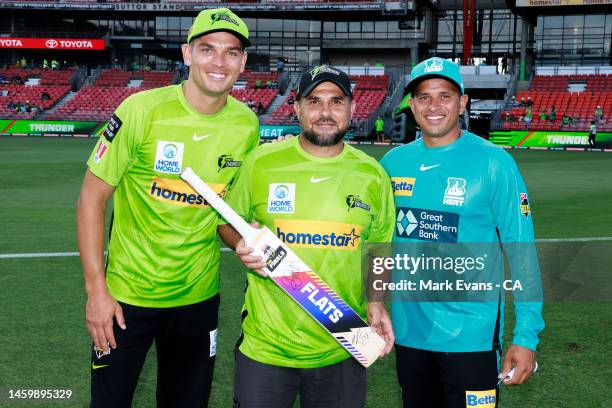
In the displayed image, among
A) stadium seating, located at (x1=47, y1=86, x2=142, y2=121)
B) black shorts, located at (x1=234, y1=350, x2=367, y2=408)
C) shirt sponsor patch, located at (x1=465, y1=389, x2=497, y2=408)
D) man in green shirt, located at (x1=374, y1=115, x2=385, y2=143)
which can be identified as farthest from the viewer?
stadium seating, located at (x1=47, y1=86, x2=142, y2=121)

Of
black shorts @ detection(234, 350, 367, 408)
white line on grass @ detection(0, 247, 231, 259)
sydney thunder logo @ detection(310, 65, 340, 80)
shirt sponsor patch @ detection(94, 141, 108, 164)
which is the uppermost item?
sydney thunder logo @ detection(310, 65, 340, 80)

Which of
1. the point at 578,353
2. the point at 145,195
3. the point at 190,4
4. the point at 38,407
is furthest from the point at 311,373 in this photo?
the point at 190,4

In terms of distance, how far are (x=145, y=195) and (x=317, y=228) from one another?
1.00 metres

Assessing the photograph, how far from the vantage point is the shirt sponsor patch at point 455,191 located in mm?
3145

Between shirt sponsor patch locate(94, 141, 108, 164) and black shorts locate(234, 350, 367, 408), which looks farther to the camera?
shirt sponsor patch locate(94, 141, 108, 164)

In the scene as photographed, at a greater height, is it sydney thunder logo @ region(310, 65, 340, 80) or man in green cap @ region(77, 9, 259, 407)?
sydney thunder logo @ region(310, 65, 340, 80)

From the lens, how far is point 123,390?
332 cm

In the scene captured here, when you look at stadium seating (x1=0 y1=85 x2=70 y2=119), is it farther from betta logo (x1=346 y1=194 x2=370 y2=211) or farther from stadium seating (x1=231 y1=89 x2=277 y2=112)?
betta logo (x1=346 y1=194 x2=370 y2=211)

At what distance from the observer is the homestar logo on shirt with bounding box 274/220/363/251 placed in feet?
9.78

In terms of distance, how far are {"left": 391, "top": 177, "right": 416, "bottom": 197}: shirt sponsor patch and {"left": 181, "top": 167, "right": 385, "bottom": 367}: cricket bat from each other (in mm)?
700

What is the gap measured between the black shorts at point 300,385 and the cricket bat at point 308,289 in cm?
15

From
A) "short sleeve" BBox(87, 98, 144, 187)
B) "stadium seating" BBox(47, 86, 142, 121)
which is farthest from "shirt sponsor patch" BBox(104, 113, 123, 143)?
"stadium seating" BBox(47, 86, 142, 121)

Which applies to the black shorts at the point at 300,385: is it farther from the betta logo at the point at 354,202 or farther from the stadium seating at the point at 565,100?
the stadium seating at the point at 565,100

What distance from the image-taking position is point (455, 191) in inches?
124
